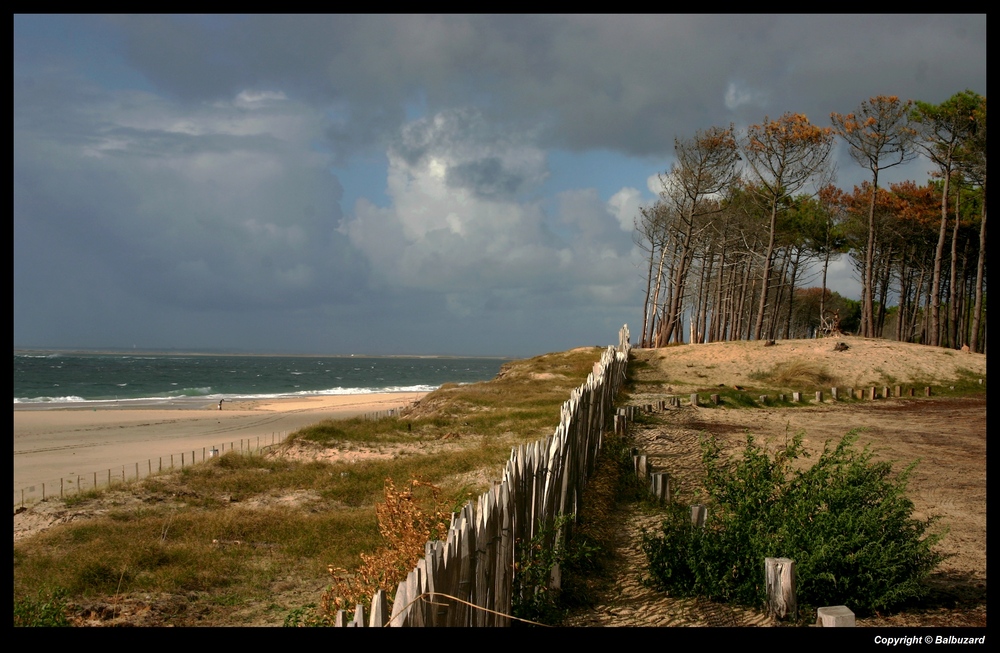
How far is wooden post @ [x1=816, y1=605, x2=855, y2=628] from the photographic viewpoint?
4371mm

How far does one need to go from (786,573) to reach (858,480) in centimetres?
158

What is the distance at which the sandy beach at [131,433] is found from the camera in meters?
23.6

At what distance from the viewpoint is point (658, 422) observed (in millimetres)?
15086

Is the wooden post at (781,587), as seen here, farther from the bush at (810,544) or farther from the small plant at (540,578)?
the small plant at (540,578)

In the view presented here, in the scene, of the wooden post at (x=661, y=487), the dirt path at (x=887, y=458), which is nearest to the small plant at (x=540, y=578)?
the dirt path at (x=887, y=458)

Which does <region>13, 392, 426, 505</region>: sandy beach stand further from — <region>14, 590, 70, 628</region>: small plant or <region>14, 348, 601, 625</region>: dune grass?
<region>14, 590, 70, 628</region>: small plant

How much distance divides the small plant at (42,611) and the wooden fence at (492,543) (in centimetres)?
401

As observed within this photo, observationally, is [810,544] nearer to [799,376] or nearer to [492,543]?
[492,543]

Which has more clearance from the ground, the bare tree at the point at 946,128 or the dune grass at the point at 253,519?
the bare tree at the point at 946,128

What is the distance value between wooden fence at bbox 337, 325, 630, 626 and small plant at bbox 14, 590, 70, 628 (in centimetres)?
401

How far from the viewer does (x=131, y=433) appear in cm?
3541

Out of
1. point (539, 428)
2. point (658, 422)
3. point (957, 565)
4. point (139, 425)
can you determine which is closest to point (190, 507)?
point (539, 428)

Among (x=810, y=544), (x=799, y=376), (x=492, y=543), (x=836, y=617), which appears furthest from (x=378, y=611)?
(x=799, y=376)
